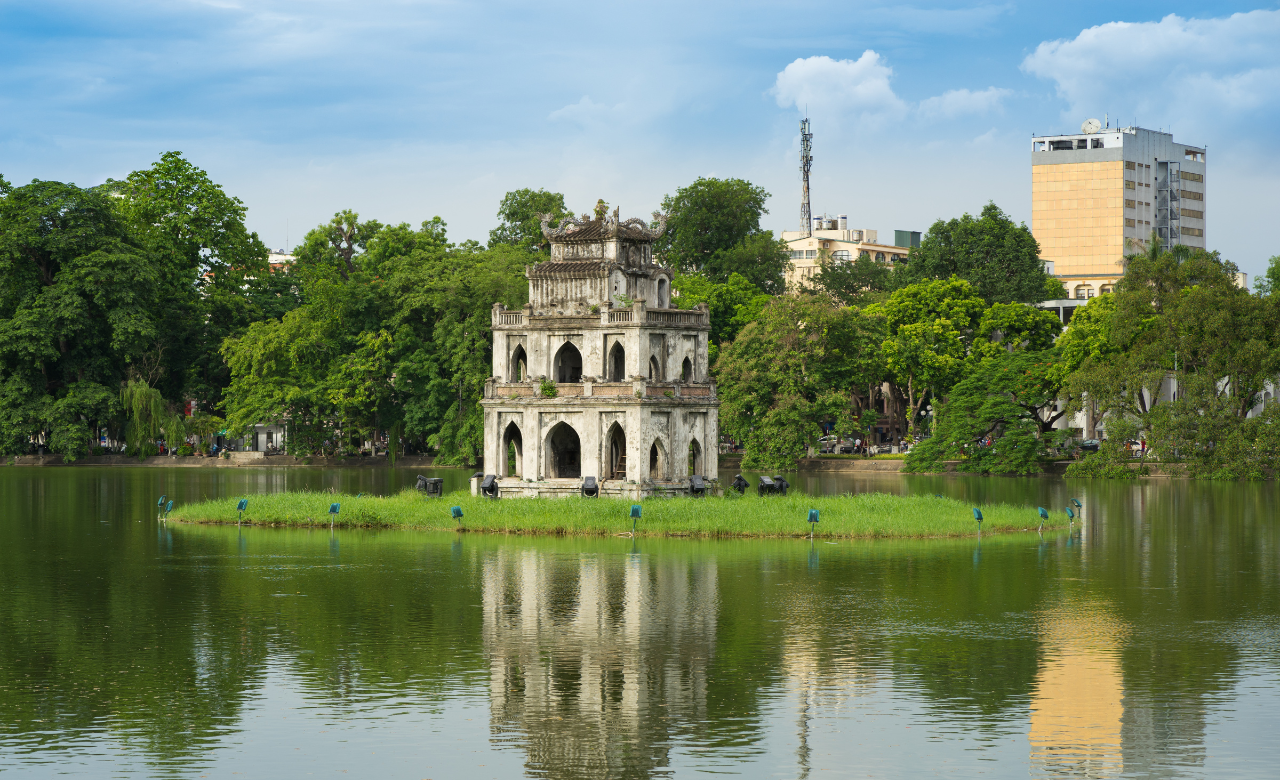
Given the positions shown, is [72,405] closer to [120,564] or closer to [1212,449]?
[120,564]

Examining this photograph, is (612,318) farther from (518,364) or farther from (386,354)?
(386,354)

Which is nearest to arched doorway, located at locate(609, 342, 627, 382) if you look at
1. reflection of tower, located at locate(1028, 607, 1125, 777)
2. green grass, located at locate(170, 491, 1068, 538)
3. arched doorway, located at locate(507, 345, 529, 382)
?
arched doorway, located at locate(507, 345, 529, 382)

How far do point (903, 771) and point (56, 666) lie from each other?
15349 mm

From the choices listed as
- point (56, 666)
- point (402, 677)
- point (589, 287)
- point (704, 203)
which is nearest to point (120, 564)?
point (56, 666)

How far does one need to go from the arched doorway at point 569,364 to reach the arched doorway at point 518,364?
62.3 inches

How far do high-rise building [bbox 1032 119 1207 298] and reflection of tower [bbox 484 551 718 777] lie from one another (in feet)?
460

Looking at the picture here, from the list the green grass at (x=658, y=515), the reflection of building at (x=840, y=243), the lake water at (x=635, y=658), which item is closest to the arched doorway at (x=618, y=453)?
the green grass at (x=658, y=515)

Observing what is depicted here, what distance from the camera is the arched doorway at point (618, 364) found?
59.0 metres

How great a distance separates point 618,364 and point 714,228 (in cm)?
7033

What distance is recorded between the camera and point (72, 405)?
335 feet

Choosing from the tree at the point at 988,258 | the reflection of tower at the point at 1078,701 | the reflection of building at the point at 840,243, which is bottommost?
the reflection of tower at the point at 1078,701

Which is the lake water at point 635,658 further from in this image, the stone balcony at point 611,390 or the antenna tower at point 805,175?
the antenna tower at point 805,175

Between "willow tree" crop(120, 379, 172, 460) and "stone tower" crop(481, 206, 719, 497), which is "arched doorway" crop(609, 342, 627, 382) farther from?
"willow tree" crop(120, 379, 172, 460)

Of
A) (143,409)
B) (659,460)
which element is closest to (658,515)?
(659,460)
